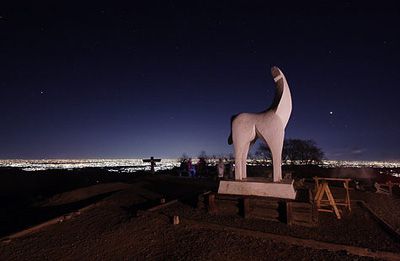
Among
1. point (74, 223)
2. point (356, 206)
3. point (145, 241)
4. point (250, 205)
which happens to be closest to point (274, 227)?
point (250, 205)

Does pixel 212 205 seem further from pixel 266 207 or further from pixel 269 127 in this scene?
pixel 269 127

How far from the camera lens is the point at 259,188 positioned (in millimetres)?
9008

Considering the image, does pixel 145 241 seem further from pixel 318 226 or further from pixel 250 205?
pixel 318 226

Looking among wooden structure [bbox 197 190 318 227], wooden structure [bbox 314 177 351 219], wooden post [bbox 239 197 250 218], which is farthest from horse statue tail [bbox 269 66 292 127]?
wooden post [bbox 239 197 250 218]

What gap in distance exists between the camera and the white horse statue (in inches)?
363

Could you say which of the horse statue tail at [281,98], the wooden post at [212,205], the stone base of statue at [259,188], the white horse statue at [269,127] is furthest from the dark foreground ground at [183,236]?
the horse statue tail at [281,98]

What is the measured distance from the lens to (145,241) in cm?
738

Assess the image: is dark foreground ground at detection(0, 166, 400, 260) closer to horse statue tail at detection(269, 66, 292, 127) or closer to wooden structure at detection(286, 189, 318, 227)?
wooden structure at detection(286, 189, 318, 227)

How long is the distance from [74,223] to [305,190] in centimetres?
878

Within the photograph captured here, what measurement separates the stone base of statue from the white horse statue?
35 centimetres

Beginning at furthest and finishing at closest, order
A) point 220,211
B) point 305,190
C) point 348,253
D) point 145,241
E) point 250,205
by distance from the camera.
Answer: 1. point 305,190
2. point 220,211
3. point 250,205
4. point 145,241
5. point 348,253

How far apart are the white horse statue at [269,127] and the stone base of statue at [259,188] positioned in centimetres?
35

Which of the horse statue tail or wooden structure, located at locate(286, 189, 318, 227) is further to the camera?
the horse statue tail

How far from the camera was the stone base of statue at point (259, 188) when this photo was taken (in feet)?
28.1
